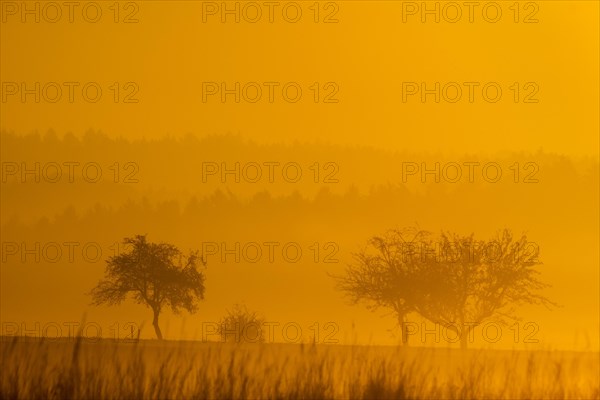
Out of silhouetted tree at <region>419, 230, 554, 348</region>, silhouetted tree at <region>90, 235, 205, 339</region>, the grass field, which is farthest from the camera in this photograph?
silhouetted tree at <region>90, 235, 205, 339</region>

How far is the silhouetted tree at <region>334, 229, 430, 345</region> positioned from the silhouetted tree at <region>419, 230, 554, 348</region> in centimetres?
75

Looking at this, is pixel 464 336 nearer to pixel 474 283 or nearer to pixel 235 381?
pixel 474 283

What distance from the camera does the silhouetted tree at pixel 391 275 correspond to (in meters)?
76.3

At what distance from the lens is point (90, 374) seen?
72.7ft

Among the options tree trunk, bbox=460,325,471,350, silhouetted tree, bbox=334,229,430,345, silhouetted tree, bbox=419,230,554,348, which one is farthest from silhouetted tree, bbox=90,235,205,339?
tree trunk, bbox=460,325,471,350

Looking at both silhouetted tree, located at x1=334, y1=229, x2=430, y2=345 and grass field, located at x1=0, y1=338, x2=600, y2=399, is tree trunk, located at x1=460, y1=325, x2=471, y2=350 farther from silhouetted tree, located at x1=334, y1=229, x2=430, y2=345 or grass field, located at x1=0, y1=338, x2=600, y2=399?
grass field, located at x1=0, y1=338, x2=600, y2=399

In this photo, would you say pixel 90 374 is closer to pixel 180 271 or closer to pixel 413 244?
pixel 413 244

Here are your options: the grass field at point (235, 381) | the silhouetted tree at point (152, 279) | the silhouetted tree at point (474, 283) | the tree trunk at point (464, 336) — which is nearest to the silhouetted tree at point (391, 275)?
the silhouetted tree at point (474, 283)

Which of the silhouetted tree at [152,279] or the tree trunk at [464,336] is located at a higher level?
the silhouetted tree at [152,279]

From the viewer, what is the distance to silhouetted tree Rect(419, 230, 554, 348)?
250 ft

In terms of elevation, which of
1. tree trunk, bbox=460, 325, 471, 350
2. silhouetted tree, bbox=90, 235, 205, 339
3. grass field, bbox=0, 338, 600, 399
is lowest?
grass field, bbox=0, 338, 600, 399

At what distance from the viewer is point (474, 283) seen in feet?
252

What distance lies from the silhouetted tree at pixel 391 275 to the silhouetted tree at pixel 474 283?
0.75m

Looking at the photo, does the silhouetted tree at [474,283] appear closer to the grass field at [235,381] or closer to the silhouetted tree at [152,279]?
the silhouetted tree at [152,279]
